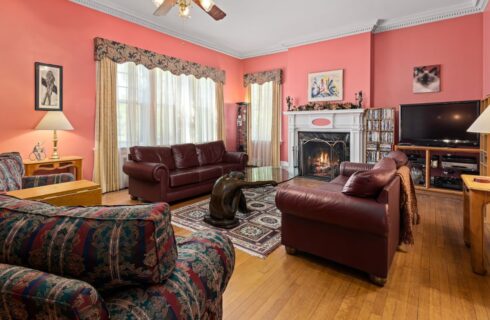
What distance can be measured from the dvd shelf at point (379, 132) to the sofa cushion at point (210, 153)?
284 cm

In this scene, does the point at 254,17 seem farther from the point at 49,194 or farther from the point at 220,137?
the point at 49,194

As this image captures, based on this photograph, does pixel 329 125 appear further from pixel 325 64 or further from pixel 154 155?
pixel 154 155

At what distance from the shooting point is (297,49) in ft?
20.1

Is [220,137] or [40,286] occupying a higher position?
[220,137]

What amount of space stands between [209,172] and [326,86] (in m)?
3.15

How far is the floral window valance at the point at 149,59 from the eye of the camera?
4.36 metres

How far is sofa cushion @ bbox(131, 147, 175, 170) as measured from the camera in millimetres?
4109

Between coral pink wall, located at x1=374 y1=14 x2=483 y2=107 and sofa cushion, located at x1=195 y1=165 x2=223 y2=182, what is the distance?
340cm

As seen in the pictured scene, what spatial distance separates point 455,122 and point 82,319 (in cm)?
538

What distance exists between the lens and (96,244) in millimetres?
707

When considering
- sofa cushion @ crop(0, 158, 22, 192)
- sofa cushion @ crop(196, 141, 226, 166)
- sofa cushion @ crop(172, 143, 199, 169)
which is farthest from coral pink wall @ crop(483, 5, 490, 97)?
sofa cushion @ crop(0, 158, 22, 192)

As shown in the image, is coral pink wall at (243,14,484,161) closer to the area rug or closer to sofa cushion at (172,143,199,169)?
sofa cushion at (172,143,199,169)

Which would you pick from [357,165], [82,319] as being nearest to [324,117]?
[357,165]

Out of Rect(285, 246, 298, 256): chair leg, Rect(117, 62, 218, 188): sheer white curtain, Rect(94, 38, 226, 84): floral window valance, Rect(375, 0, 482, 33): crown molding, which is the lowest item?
Rect(285, 246, 298, 256): chair leg
